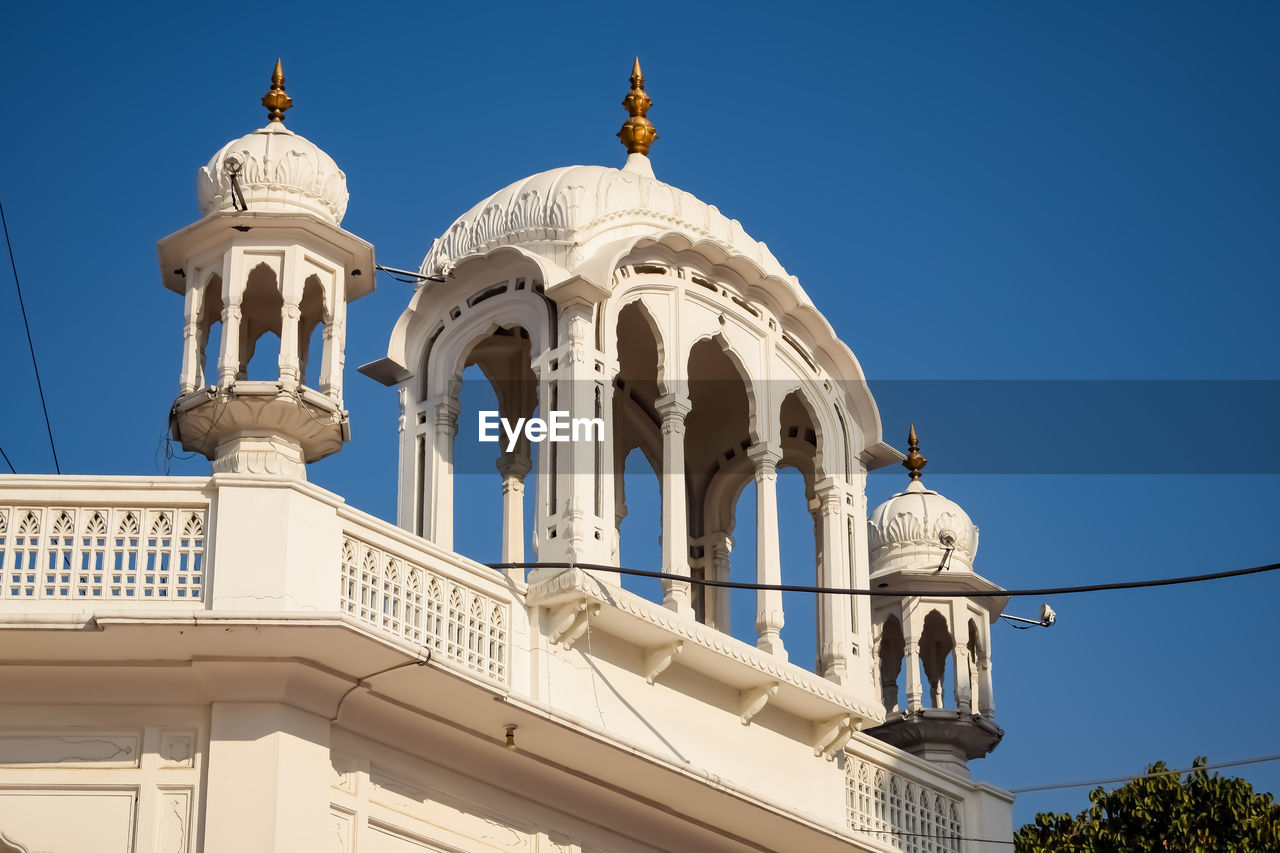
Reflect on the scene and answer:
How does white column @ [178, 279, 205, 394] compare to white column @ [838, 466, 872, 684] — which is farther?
white column @ [838, 466, 872, 684]

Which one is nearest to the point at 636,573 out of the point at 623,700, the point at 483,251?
the point at 623,700

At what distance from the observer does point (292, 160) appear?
56.3 feet

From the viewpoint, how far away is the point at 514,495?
2088 centimetres

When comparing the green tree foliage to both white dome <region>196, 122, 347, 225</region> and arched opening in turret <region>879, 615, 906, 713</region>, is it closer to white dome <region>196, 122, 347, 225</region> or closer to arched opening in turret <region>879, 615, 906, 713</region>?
arched opening in turret <region>879, 615, 906, 713</region>

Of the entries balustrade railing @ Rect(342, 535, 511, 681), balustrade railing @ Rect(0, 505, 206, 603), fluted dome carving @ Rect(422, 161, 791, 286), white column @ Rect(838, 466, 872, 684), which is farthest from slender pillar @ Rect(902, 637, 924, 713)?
balustrade railing @ Rect(0, 505, 206, 603)

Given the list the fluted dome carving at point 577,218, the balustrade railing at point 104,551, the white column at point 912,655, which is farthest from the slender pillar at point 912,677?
the balustrade railing at point 104,551

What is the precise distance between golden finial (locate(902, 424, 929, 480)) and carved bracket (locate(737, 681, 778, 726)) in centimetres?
586

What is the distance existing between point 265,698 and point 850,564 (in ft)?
22.1

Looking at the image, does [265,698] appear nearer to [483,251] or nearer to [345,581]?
[345,581]

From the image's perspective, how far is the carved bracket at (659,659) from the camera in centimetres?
1823

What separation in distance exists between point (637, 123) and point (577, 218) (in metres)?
2.35

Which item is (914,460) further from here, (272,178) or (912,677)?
(272,178)

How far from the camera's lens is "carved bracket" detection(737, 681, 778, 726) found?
18.9m

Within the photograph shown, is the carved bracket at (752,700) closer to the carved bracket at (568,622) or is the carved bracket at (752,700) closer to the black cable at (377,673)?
the carved bracket at (568,622)
